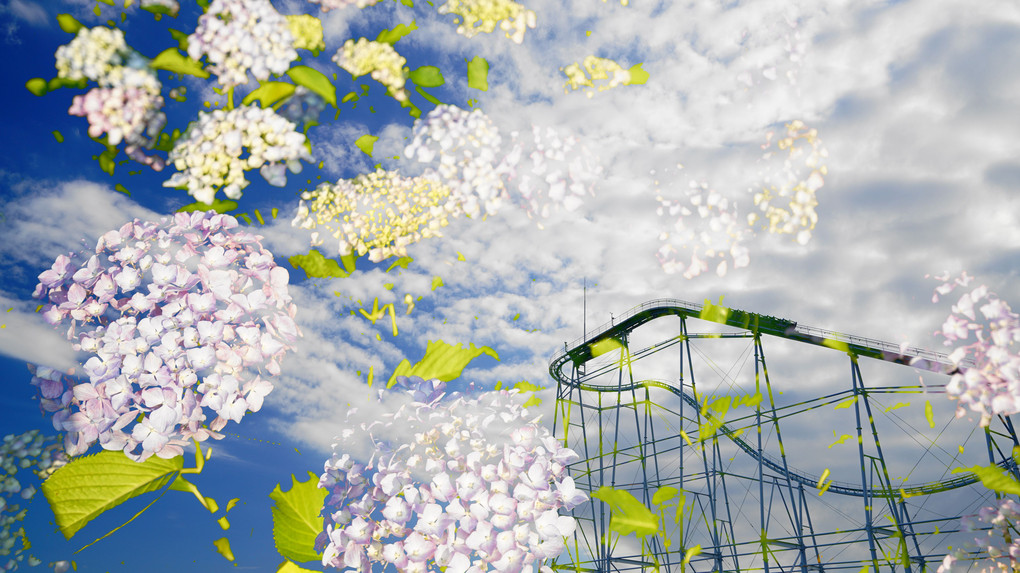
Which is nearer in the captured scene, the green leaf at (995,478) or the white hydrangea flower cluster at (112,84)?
the white hydrangea flower cluster at (112,84)

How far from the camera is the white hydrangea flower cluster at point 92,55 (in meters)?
1.62

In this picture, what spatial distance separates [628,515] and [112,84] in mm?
1913

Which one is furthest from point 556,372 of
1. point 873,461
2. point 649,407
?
point 873,461

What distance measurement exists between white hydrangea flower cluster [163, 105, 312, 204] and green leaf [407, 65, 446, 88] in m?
0.49

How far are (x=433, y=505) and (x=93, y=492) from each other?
0.82 m

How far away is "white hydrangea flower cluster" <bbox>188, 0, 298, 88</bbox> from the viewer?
5.65 ft

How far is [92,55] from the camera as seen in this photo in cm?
164

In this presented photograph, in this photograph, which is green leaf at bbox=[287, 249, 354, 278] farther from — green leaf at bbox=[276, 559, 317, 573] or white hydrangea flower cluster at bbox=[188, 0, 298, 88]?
green leaf at bbox=[276, 559, 317, 573]

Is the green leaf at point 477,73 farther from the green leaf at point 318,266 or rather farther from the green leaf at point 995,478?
the green leaf at point 995,478

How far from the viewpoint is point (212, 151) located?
5.55 feet

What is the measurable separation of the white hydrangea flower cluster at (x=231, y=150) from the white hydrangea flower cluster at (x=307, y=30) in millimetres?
315

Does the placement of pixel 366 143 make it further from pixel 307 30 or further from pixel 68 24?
pixel 68 24

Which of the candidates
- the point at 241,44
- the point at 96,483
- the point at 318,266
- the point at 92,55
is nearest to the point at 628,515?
the point at 318,266

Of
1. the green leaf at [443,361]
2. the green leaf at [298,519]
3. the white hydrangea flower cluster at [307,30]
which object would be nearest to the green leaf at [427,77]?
the white hydrangea flower cluster at [307,30]
